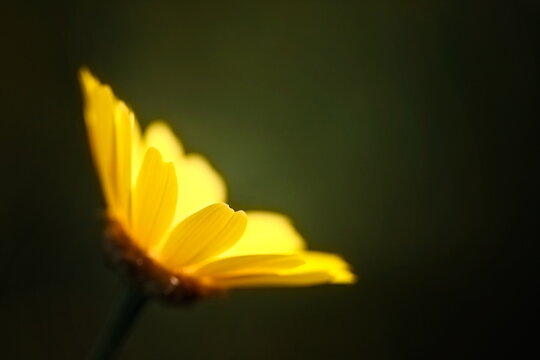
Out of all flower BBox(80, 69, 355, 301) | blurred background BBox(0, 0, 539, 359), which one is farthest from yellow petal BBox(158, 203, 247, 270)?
blurred background BBox(0, 0, 539, 359)

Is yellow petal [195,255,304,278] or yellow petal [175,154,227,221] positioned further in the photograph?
yellow petal [175,154,227,221]

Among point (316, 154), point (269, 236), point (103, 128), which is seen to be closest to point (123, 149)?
point (103, 128)

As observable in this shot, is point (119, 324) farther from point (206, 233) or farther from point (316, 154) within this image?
point (316, 154)

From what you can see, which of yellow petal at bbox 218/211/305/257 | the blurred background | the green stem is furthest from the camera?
the blurred background

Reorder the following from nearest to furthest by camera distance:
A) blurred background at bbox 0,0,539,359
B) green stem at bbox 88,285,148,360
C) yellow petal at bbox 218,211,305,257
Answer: green stem at bbox 88,285,148,360 → yellow petal at bbox 218,211,305,257 → blurred background at bbox 0,0,539,359

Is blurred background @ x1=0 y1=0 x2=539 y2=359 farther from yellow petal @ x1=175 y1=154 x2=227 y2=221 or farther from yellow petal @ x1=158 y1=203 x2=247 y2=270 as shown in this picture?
yellow petal @ x1=158 y1=203 x2=247 y2=270

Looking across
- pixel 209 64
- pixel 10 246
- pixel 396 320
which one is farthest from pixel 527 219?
pixel 10 246

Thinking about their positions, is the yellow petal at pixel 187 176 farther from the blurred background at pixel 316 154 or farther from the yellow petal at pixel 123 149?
the blurred background at pixel 316 154

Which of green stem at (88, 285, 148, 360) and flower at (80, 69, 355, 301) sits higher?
flower at (80, 69, 355, 301)
